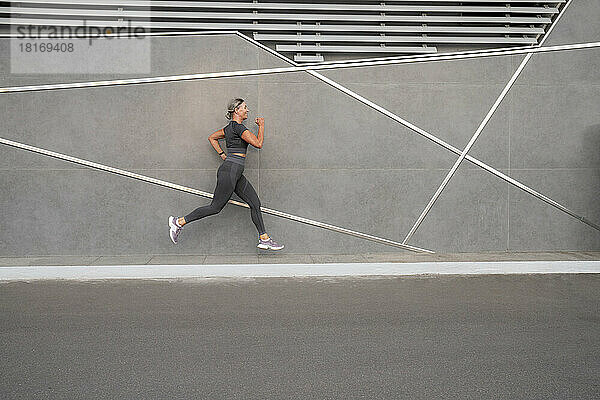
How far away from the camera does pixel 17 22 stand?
8758 millimetres

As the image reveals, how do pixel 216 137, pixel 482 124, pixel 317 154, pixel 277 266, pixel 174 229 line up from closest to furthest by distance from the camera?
pixel 277 266
pixel 174 229
pixel 216 137
pixel 317 154
pixel 482 124

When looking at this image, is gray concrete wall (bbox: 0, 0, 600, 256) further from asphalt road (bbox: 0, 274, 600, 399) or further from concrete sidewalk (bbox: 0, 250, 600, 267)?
asphalt road (bbox: 0, 274, 600, 399)

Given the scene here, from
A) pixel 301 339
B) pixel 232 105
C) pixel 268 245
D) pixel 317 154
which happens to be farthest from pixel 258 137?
pixel 301 339

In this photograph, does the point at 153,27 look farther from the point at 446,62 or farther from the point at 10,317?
the point at 10,317

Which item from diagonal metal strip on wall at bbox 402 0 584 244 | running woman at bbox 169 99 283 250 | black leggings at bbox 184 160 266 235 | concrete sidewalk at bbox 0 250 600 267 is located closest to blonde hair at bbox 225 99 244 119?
running woman at bbox 169 99 283 250

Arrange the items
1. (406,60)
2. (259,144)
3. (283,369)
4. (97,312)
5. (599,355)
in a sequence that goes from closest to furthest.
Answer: (283,369) < (599,355) < (97,312) < (259,144) < (406,60)

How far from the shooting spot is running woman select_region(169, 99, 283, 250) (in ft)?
28.3

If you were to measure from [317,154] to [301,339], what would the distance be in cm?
429

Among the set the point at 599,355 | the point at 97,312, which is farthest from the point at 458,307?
the point at 97,312

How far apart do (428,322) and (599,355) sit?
4.56 ft

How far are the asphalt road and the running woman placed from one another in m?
1.14

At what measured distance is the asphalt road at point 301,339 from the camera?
4.19 metres

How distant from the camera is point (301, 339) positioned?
5277 mm

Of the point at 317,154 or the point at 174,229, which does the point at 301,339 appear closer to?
the point at 174,229
